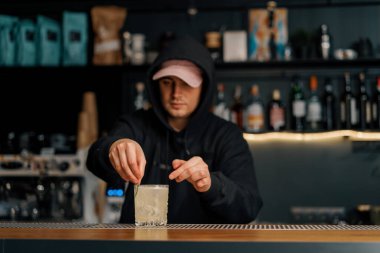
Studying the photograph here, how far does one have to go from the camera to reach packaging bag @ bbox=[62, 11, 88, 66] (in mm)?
3857

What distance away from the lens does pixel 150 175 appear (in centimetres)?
203

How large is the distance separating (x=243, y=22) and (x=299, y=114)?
70cm

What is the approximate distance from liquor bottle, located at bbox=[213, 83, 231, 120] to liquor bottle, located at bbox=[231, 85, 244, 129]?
4cm

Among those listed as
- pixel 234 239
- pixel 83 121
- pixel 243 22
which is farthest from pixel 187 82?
pixel 243 22

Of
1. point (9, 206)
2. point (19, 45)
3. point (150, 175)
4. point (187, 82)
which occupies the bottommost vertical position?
point (9, 206)

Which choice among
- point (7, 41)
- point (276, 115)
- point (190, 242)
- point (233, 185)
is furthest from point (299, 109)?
point (190, 242)

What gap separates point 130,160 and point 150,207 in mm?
115

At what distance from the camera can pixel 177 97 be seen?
80.0 inches

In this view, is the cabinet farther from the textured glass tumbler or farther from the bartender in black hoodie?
the textured glass tumbler

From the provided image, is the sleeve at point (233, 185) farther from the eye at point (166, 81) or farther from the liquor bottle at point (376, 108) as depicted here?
the liquor bottle at point (376, 108)

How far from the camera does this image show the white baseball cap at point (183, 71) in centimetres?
202

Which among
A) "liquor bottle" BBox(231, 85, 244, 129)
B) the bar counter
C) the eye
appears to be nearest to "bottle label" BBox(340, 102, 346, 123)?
"liquor bottle" BBox(231, 85, 244, 129)

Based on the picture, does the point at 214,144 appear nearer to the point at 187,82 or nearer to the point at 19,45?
the point at 187,82

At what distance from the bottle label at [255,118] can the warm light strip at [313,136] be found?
51mm
